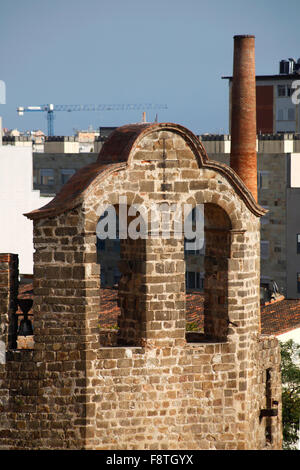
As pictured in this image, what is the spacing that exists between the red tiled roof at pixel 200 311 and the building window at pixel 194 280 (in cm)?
3082

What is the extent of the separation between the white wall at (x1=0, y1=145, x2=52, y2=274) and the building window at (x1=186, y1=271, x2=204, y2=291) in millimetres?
19839

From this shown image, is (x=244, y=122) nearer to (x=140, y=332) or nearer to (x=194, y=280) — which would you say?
(x=140, y=332)

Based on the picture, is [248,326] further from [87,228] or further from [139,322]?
[87,228]

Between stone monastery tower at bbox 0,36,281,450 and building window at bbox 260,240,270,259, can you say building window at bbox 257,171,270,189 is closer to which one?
building window at bbox 260,240,270,259

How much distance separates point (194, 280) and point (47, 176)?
62.0ft

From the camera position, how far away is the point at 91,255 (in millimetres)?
28125

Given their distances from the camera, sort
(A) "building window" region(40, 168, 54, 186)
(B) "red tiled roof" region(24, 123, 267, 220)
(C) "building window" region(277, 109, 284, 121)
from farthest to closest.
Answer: (C) "building window" region(277, 109, 284, 121)
(A) "building window" region(40, 168, 54, 186)
(B) "red tiled roof" region(24, 123, 267, 220)

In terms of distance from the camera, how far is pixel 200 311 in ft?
171

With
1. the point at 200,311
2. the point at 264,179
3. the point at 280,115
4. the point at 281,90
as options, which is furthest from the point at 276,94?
the point at 200,311

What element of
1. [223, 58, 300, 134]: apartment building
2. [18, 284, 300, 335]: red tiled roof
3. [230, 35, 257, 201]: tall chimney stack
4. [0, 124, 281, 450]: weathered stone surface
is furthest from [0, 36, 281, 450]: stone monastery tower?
[223, 58, 300, 134]: apartment building

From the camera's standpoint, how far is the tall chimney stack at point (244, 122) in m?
41.2

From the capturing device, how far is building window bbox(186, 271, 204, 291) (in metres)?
93.3

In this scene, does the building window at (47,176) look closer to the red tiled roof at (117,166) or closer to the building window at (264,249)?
the building window at (264,249)

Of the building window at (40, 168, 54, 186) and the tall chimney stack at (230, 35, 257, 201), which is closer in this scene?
the tall chimney stack at (230, 35, 257, 201)
